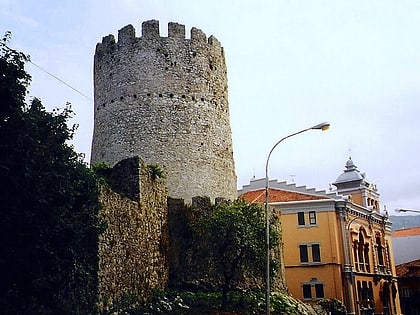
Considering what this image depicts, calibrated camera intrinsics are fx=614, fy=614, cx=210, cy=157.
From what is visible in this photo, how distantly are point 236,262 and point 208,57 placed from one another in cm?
1301

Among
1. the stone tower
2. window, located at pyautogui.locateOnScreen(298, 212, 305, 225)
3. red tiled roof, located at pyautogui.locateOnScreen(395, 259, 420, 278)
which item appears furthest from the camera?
red tiled roof, located at pyautogui.locateOnScreen(395, 259, 420, 278)

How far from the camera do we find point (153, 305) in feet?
82.0

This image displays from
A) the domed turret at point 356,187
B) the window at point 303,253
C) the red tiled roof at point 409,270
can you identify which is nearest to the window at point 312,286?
the window at point 303,253

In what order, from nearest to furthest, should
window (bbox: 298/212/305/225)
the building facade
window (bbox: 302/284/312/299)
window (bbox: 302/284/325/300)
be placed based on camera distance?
window (bbox: 302/284/312/299), window (bbox: 302/284/325/300), window (bbox: 298/212/305/225), the building facade

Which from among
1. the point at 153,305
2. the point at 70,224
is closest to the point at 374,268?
the point at 153,305

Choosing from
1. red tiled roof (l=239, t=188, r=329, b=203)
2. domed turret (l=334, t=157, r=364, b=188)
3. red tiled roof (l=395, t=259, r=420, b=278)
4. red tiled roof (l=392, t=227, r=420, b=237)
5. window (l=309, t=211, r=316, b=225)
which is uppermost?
domed turret (l=334, t=157, r=364, b=188)

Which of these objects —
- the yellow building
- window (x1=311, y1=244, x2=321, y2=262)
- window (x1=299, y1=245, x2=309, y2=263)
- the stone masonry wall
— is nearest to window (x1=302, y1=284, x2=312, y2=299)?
the yellow building

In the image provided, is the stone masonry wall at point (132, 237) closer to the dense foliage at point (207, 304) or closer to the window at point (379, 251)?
the dense foliage at point (207, 304)

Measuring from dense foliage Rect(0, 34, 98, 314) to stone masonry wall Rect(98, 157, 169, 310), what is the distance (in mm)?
3317

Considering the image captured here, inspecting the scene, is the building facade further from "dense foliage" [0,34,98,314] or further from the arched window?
"dense foliage" [0,34,98,314]

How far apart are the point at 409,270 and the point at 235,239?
55581mm

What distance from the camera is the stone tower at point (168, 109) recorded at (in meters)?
33.3

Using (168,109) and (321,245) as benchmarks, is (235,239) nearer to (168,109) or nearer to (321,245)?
(168,109)

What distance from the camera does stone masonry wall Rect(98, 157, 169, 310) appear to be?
2147 cm
